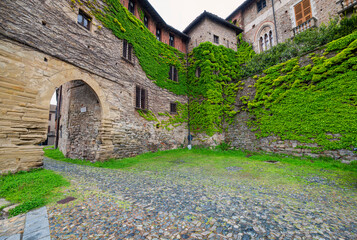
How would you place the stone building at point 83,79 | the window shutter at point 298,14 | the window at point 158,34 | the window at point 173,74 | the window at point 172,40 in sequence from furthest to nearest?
the window shutter at point 298,14 → the window at point 172,40 → the window at point 173,74 → the window at point 158,34 → the stone building at point 83,79

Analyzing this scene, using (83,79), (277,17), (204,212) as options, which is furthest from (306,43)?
(83,79)

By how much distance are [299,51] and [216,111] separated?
736 cm

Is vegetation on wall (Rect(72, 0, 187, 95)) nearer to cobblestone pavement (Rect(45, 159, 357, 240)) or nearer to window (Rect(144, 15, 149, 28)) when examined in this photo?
window (Rect(144, 15, 149, 28))

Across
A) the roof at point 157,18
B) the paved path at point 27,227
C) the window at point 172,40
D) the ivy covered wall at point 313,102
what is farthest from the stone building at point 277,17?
the paved path at point 27,227

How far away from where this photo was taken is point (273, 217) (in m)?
2.58

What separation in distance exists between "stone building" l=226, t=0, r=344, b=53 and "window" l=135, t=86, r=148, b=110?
15534mm

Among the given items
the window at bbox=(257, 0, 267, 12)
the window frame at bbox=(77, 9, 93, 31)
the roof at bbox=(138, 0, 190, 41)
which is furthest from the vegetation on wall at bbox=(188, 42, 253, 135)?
the window at bbox=(257, 0, 267, 12)

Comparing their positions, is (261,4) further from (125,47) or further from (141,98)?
(141,98)

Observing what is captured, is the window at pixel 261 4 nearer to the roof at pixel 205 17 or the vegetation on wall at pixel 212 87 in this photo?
the roof at pixel 205 17

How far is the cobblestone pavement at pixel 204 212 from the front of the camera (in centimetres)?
216

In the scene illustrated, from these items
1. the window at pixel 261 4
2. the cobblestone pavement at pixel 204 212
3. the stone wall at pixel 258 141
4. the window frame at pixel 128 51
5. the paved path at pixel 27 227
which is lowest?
the cobblestone pavement at pixel 204 212

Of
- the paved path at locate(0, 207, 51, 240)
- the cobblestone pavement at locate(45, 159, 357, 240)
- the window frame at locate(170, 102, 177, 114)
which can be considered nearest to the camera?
the paved path at locate(0, 207, 51, 240)

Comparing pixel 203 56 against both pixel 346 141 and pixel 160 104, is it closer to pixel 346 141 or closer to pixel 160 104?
pixel 160 104

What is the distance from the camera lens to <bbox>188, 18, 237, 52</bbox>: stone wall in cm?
1407
